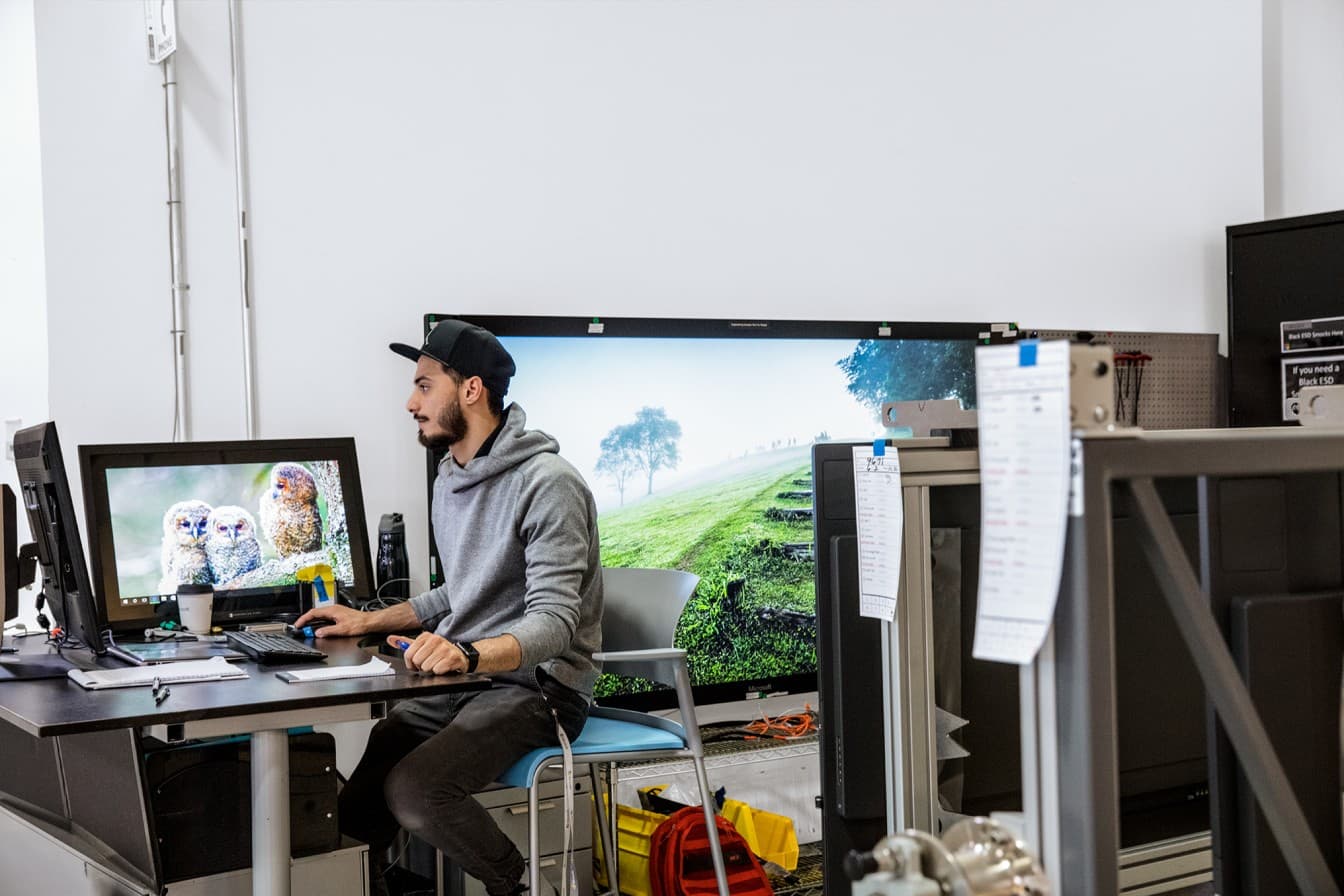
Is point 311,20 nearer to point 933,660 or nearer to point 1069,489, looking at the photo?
point 933,660

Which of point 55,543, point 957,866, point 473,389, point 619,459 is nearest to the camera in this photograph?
point 957,866

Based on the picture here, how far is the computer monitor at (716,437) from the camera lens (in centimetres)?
354

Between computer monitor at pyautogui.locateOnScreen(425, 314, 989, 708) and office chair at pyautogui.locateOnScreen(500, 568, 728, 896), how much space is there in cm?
60

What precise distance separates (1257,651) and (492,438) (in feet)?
6.51

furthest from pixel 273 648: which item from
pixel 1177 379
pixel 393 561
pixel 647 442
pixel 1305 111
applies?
pixel 1305 111

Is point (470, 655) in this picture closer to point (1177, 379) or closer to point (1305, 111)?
point (1177, 379)

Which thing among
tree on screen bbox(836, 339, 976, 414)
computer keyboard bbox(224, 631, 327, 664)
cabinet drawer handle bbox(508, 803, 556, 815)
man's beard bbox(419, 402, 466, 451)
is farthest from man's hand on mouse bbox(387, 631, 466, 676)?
tree on screen bbox(836, 339, 976, 414)

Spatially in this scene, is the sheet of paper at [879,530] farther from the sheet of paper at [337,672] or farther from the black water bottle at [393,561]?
the black water bottle at [393,561]

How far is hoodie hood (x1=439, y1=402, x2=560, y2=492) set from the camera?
9.15 ft

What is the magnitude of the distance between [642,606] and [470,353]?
2.30 feet

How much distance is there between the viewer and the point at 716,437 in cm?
374

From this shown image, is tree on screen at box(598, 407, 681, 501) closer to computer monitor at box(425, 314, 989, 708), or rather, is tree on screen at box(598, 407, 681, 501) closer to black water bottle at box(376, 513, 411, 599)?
computer monitor at box(425, 314, 989, 708)

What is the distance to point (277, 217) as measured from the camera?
3.33m

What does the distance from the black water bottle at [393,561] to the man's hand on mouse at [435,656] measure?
3.12 feet
